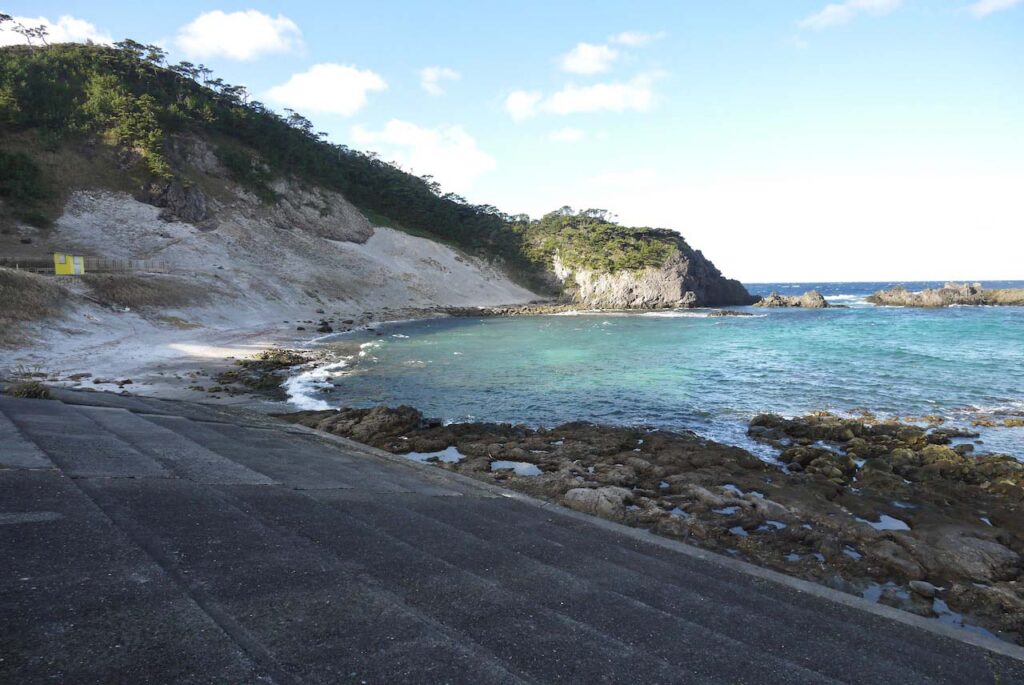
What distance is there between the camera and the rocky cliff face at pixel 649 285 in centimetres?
10062

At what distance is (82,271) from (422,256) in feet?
177

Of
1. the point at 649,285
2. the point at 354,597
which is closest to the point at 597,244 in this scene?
the point at 649,285

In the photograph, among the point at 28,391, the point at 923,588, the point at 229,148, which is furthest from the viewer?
the point at 229,148

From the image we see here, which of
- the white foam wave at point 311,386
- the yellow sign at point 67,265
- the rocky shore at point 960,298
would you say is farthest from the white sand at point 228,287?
the rocky shore at point 960,298

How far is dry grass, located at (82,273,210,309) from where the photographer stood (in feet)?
116

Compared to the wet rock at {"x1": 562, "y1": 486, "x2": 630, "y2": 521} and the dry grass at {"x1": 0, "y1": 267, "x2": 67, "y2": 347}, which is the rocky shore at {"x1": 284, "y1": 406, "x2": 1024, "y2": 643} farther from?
the dry grass at {"x1": 0, "y1": 267, "x2": 67, "y2": 347}

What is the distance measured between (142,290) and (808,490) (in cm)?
4415

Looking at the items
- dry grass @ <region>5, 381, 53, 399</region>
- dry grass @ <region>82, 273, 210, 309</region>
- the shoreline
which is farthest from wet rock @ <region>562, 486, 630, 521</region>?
dry grass @ <region>82, 273, 210, 309</region>

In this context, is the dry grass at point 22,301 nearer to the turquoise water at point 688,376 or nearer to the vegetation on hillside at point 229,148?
the turquoise water at point 688,376

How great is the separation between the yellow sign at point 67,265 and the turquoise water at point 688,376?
1953cm

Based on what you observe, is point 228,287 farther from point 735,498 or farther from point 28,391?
point 735,498

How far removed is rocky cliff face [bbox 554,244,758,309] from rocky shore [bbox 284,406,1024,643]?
274ft

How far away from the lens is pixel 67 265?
119 ft

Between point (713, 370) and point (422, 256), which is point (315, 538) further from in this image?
point (422, 256)
